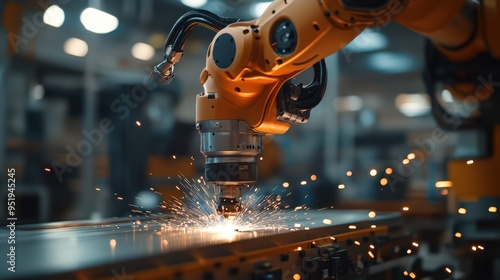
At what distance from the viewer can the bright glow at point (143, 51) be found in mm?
2834

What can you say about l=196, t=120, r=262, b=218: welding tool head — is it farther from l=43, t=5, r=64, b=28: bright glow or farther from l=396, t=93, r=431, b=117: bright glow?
l=396, t=93, r=431, b=117: bright glow

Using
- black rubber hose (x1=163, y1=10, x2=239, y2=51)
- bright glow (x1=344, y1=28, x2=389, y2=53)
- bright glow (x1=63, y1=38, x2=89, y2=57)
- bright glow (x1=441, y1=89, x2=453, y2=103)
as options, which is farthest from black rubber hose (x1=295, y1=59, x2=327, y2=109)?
bright glow (x1=344, y1=28, x2=389, y2=53)

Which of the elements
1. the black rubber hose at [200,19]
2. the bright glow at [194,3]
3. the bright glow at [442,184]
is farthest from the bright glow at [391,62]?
the black rubber hose at [200,19]

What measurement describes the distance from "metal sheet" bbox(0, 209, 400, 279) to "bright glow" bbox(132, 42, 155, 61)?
1098 mm

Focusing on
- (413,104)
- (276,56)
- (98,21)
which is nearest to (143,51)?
(98,21)

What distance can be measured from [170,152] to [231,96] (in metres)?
1.33

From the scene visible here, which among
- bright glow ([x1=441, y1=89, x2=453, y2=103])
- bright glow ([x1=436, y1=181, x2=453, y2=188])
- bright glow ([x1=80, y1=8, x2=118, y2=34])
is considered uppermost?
bright glow ([x1=80, y1=8, x2=118, y2=34])

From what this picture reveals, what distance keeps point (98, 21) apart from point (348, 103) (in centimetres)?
173

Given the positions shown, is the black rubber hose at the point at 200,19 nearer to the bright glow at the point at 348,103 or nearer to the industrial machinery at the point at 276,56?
the industrial machinery at the point at 276,56

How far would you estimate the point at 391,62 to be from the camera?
3.15 m

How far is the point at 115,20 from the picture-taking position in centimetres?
273

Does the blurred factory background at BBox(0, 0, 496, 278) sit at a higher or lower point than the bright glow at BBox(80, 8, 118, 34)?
lower

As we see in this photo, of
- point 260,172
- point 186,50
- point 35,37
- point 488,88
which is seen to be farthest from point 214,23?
point 260,172

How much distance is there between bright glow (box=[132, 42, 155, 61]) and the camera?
283 cm
